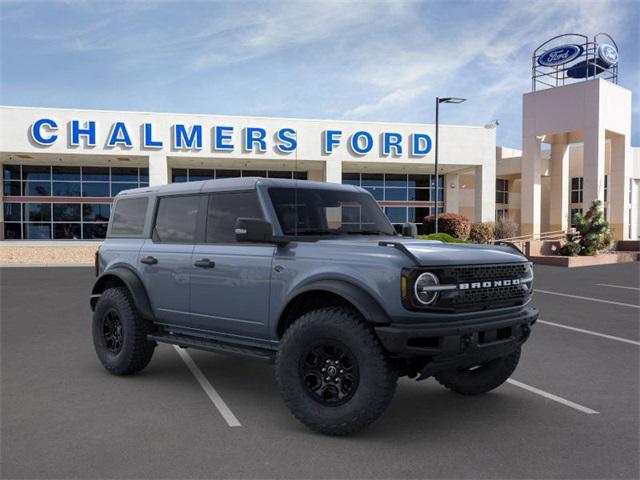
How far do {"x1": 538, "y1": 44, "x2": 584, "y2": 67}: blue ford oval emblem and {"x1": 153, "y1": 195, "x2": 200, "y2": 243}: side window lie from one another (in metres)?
34.7

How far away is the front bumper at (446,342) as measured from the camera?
430cm

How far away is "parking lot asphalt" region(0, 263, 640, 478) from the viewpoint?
4.05 m

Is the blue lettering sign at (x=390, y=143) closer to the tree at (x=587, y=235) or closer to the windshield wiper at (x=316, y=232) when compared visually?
the tree at (x=587, y=235)

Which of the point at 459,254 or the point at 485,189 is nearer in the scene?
the point at 459,254

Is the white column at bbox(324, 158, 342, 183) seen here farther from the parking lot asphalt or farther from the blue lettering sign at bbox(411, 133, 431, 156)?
the parking lot asphalt

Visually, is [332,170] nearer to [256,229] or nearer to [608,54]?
[608,54]

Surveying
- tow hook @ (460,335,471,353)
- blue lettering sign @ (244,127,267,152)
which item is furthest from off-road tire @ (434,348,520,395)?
blue lettering sign @ (244,127,267,152)

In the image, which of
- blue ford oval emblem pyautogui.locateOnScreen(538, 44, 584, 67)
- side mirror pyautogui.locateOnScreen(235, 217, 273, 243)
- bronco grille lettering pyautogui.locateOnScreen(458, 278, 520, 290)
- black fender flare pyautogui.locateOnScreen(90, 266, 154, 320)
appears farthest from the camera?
blue ford oval emblem pyautogui.locateOnScreen(538, 44, 584, 67)

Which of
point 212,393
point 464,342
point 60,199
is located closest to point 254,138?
point 60,199

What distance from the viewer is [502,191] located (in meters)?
49.1

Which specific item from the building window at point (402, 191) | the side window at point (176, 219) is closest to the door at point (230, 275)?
the side window at point (176, 219)

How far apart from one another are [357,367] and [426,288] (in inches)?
32.0

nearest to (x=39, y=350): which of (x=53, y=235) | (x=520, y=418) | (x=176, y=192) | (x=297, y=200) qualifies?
(x=176, y=192)

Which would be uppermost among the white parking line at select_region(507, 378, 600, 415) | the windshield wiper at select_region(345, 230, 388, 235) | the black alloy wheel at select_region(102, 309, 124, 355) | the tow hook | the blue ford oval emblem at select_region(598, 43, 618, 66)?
the blue ford oval emblem at select_region(598, 43, 618, 66)
